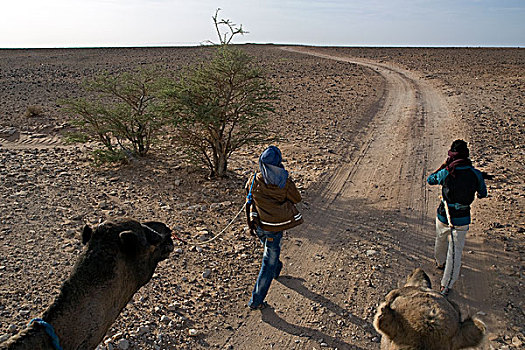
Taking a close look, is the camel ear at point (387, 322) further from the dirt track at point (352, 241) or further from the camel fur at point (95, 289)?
the dirt track at point (352, 241)

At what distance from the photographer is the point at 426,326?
2.59 m

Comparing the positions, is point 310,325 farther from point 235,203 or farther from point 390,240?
point 235,203

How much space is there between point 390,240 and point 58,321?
5.78 meters

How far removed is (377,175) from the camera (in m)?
10.7

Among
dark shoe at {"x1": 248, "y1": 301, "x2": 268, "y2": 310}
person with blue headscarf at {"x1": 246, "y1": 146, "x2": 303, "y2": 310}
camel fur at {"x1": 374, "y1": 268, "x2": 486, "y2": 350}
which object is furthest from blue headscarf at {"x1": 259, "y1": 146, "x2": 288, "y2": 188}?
camel fur at {"x1": 374, "y1": 268, "x2": 486, "y2": 350}

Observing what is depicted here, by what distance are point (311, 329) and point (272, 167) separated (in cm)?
215

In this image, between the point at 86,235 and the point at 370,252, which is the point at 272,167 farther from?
the point at 370,252

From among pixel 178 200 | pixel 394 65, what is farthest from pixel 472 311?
pixel 394 65

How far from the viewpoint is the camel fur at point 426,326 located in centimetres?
258

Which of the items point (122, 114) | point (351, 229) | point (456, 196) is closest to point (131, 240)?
point (456, 196)

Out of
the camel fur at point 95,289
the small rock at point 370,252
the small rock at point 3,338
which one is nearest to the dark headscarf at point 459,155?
the small rock at point 370,252

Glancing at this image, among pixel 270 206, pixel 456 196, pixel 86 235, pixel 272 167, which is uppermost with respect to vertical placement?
pixel 272 167

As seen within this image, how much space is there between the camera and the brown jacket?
5.23 m

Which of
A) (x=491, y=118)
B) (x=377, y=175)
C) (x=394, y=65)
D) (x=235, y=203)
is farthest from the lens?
(x=394, y=65)
